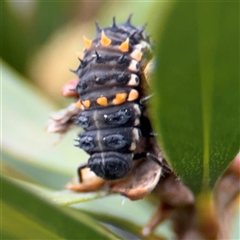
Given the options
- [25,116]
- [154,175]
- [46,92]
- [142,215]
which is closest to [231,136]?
[154,175]

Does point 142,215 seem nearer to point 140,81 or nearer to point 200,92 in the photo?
point 140,81

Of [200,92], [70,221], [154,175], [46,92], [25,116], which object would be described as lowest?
[46,92]

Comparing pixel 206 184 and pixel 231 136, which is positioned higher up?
pixel 231 136

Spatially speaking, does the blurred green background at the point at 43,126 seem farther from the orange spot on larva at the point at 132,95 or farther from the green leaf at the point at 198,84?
the orange spot on larva at the point at 132,95

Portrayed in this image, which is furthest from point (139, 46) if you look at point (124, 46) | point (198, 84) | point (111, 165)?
point (198, 84)

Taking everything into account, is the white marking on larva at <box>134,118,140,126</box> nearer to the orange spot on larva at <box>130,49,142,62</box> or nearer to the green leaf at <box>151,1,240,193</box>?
the orange spot on larva at <box>130,49,142,62</box>

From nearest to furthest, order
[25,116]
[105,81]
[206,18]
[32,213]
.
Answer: [206,18] → [32,213] → [105,81] → [25,116]

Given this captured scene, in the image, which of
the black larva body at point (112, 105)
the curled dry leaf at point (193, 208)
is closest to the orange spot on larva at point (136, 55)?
the black larva body at point (112, 105)

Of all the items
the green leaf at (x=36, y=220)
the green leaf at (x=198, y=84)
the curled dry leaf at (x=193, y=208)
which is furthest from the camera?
the curled dry leaf at (x=193, y=208)
